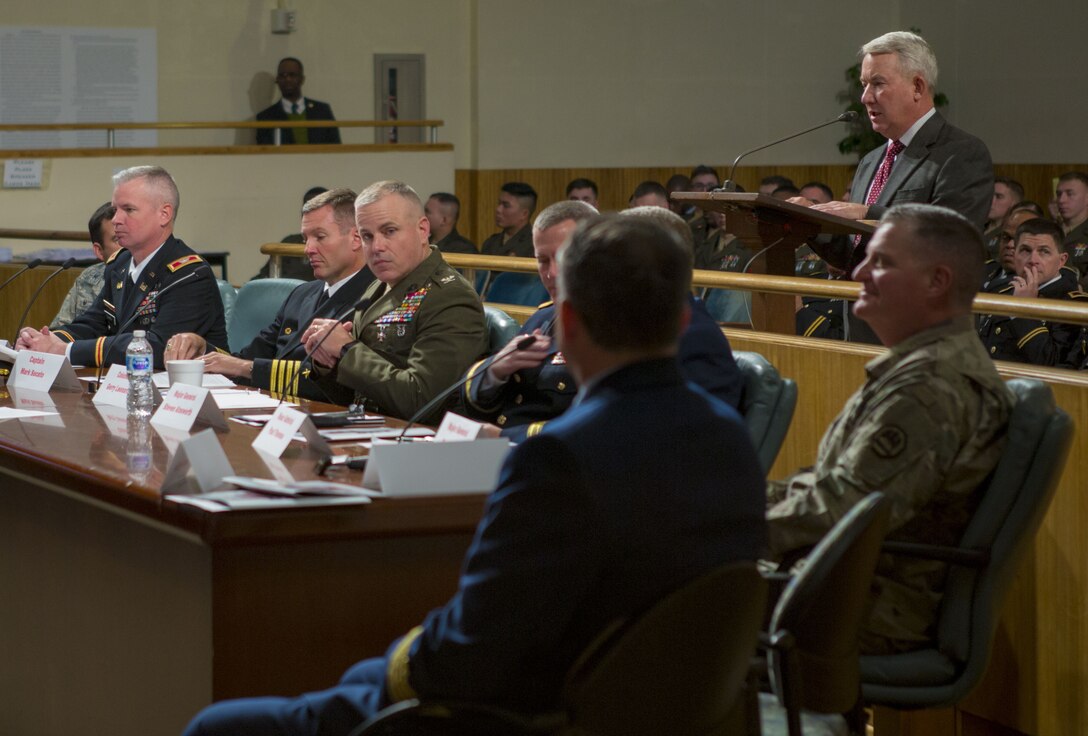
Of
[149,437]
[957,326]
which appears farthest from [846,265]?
[149,437]

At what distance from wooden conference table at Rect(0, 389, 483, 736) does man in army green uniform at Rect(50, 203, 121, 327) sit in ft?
8.46

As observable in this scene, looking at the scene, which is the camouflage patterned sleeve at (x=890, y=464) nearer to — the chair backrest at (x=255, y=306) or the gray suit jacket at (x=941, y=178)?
the gray suit jacket at (x=941, y=178)

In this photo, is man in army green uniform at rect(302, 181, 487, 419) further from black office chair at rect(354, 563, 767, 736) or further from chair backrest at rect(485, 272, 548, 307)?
black office chair at rect(354, 563, 767, 736)

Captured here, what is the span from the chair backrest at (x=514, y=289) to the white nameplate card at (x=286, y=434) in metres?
2.80

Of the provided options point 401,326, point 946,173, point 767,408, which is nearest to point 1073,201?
point 946,173

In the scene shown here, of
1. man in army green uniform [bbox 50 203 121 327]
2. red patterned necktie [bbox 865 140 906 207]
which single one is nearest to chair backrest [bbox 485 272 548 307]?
man in army green uniform [bbox 50 203 121 327]

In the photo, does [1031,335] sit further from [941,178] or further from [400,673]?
[400,673]

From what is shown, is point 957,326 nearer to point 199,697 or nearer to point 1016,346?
point 199,697

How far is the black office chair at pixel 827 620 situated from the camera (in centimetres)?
178

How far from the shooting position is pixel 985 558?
2.22 m

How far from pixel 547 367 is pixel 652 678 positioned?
180cm

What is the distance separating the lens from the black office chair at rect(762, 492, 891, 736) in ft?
5.84

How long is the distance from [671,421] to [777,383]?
123 cm

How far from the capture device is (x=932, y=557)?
222 cm
